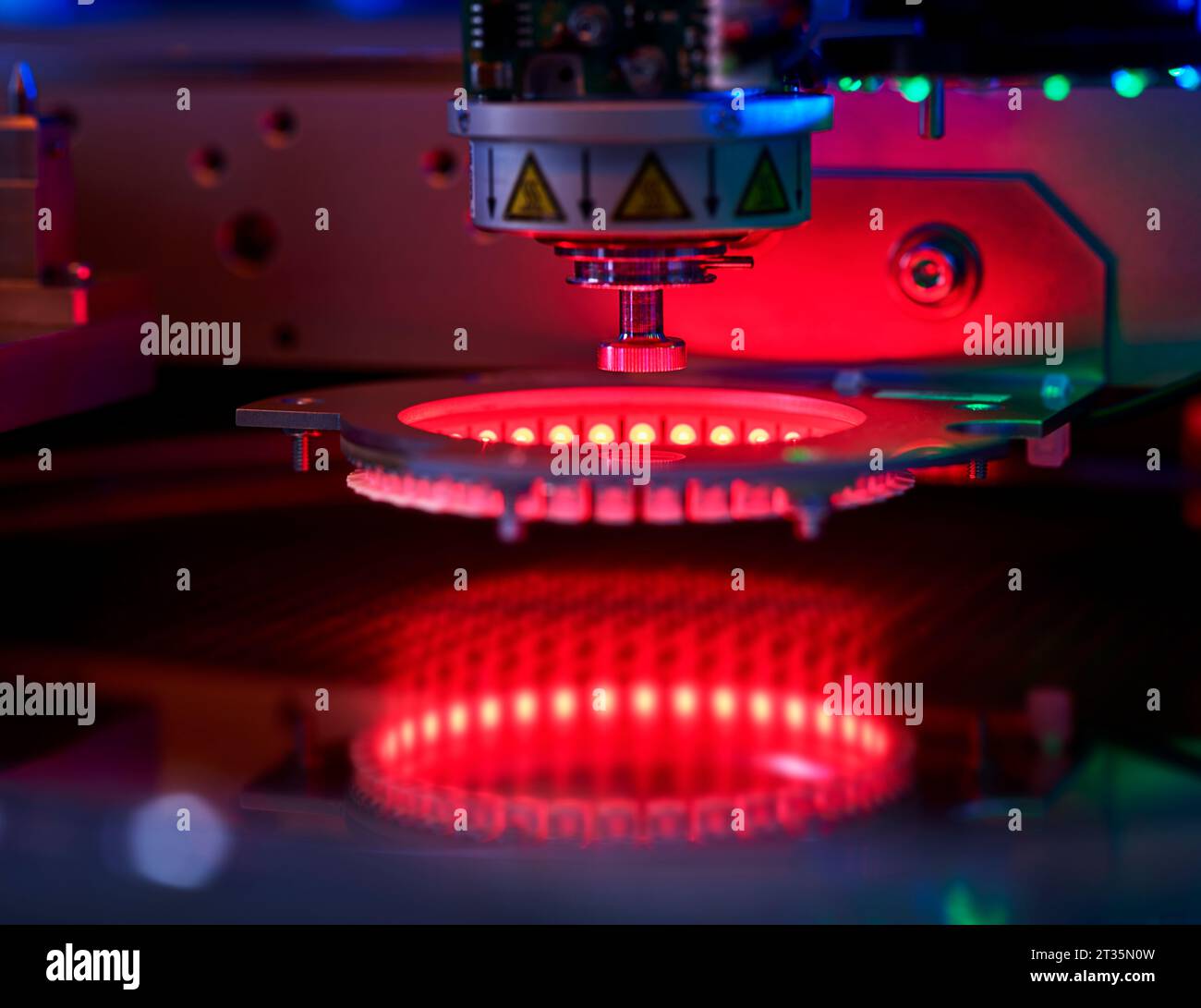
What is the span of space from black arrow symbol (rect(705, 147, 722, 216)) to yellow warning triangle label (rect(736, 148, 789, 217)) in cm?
2

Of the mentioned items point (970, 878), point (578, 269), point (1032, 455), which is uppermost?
point (578, 269)

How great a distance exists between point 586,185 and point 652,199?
0.14ft

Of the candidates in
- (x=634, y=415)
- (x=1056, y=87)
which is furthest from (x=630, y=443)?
(x=1056, y=87)

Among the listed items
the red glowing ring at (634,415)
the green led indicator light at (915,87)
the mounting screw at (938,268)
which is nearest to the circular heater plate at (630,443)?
the red glowing ring at (634,415)

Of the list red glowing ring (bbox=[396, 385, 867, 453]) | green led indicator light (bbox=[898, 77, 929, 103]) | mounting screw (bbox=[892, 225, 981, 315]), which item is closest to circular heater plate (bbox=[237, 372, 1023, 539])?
red glowing ring (bbox=[396, 385, 867, 453])

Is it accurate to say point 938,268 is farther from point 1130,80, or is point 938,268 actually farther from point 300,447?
point 300,447

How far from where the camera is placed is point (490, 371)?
5.86ft

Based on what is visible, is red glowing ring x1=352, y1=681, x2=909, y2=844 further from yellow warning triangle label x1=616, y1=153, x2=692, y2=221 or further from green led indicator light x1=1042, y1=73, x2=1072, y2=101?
green led indicator light x1=1042, y1=73, x2=1072, y2=101

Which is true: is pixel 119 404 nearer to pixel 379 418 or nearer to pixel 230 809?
pixel 379 418

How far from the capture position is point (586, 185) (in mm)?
1283

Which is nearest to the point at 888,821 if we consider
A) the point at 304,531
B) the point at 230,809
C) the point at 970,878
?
the point at 970,878

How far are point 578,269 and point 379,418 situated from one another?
0.58ft

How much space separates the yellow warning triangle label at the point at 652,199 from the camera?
50.2 inches

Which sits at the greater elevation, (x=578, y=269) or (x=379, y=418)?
(x=578, y=269)
